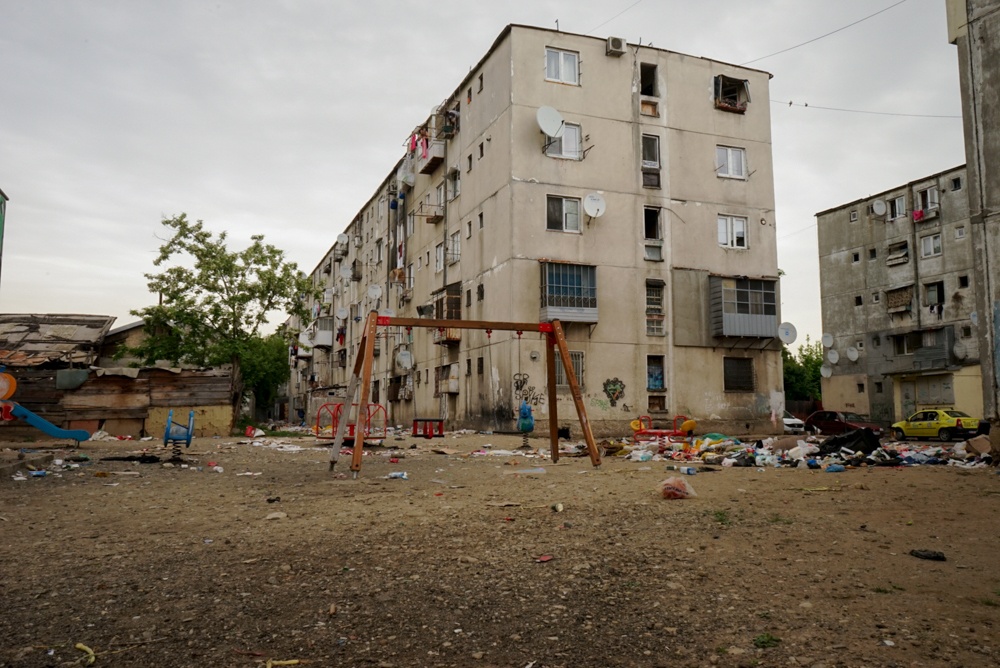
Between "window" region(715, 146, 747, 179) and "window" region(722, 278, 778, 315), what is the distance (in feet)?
15.1

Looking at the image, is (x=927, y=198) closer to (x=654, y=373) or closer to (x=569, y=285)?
(x=654, y=373)

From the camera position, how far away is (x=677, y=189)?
29188mm

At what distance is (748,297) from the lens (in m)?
29.5

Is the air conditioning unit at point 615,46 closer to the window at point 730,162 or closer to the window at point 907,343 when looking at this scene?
the window at point 730,162

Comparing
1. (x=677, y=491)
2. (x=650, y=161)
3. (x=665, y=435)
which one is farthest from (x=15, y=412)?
(x=650, y=161)

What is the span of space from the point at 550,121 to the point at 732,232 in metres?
9.52

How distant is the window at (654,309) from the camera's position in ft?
93.0

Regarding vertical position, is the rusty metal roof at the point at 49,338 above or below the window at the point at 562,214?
below

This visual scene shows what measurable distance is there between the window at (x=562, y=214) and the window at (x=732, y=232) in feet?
21.7

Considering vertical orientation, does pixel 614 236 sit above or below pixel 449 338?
above

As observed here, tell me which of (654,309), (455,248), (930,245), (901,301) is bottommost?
(654,309)

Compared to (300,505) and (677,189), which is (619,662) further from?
(677,189)

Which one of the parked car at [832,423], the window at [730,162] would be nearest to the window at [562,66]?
the window at [730,162]

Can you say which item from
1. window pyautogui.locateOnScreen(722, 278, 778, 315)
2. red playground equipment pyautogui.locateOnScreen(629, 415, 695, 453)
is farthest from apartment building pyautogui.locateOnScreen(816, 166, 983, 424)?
red playground equipment pyautogui.locateOnScreen(629, 415, 695, 453)
